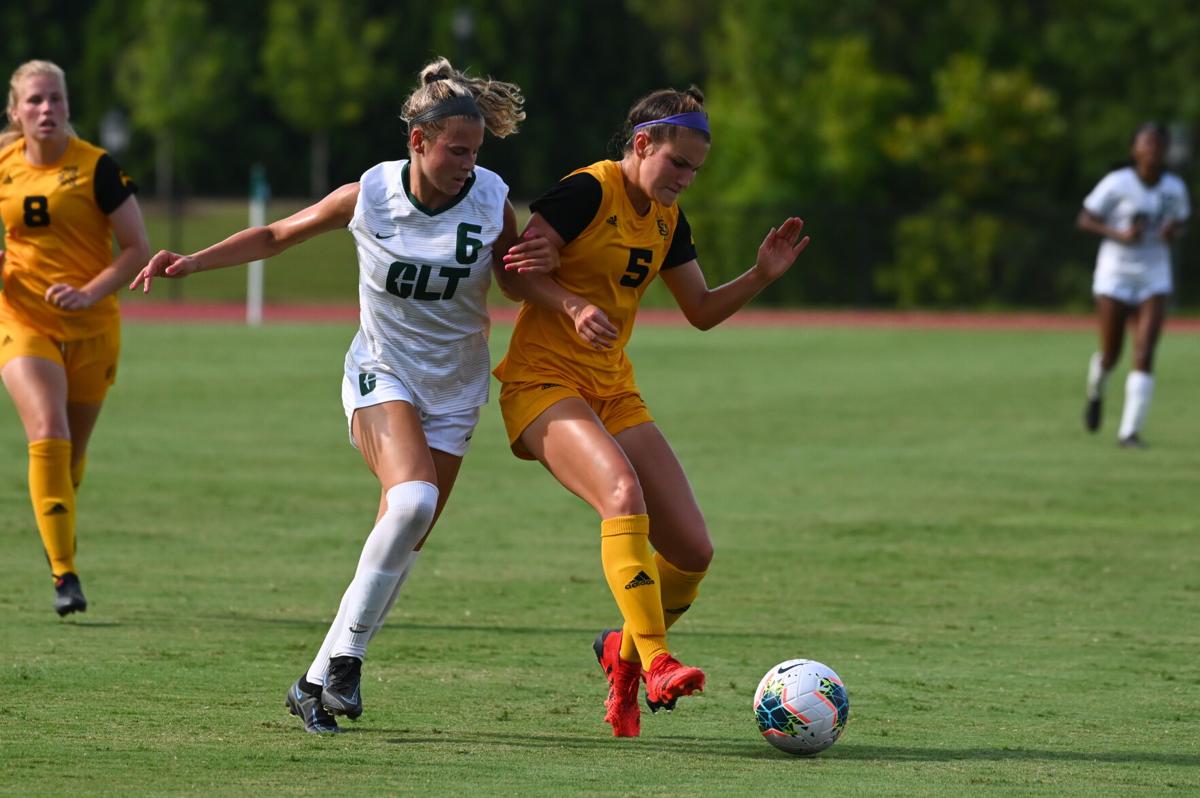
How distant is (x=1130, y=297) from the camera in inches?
616

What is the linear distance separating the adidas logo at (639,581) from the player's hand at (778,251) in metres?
1.27

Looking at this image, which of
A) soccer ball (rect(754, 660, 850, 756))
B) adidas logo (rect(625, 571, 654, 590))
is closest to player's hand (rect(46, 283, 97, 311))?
adidas logo (rect(625, 571, 654, 590))

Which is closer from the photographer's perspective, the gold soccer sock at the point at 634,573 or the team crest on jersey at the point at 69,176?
the gold soccer sock at the point at 634,573

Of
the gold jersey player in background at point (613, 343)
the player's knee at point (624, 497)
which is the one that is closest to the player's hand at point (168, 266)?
the gold jersey player in background at point (613, 343)

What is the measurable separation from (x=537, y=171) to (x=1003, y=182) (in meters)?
24.9

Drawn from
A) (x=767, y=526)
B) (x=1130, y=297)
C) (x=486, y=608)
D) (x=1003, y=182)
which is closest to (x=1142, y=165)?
(x=1130, y=297)

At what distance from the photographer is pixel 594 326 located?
20.1 feet

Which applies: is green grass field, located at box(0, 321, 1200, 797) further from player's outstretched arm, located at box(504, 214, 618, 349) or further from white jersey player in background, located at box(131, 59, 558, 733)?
player's outstretched arm, located at box(504, 214, 618, 349)

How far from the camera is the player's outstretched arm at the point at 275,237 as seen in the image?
20.7 feet

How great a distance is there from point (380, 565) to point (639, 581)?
84 cm

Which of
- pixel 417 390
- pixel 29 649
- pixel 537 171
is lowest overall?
pixel 537 171

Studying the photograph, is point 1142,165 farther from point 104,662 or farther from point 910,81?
point 910,81

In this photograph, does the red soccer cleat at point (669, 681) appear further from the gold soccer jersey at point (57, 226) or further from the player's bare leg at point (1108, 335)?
the player's bare leg at point (1108, 335)

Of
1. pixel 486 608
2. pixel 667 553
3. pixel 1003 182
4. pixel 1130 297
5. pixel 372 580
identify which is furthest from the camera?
pixel 1003 182
